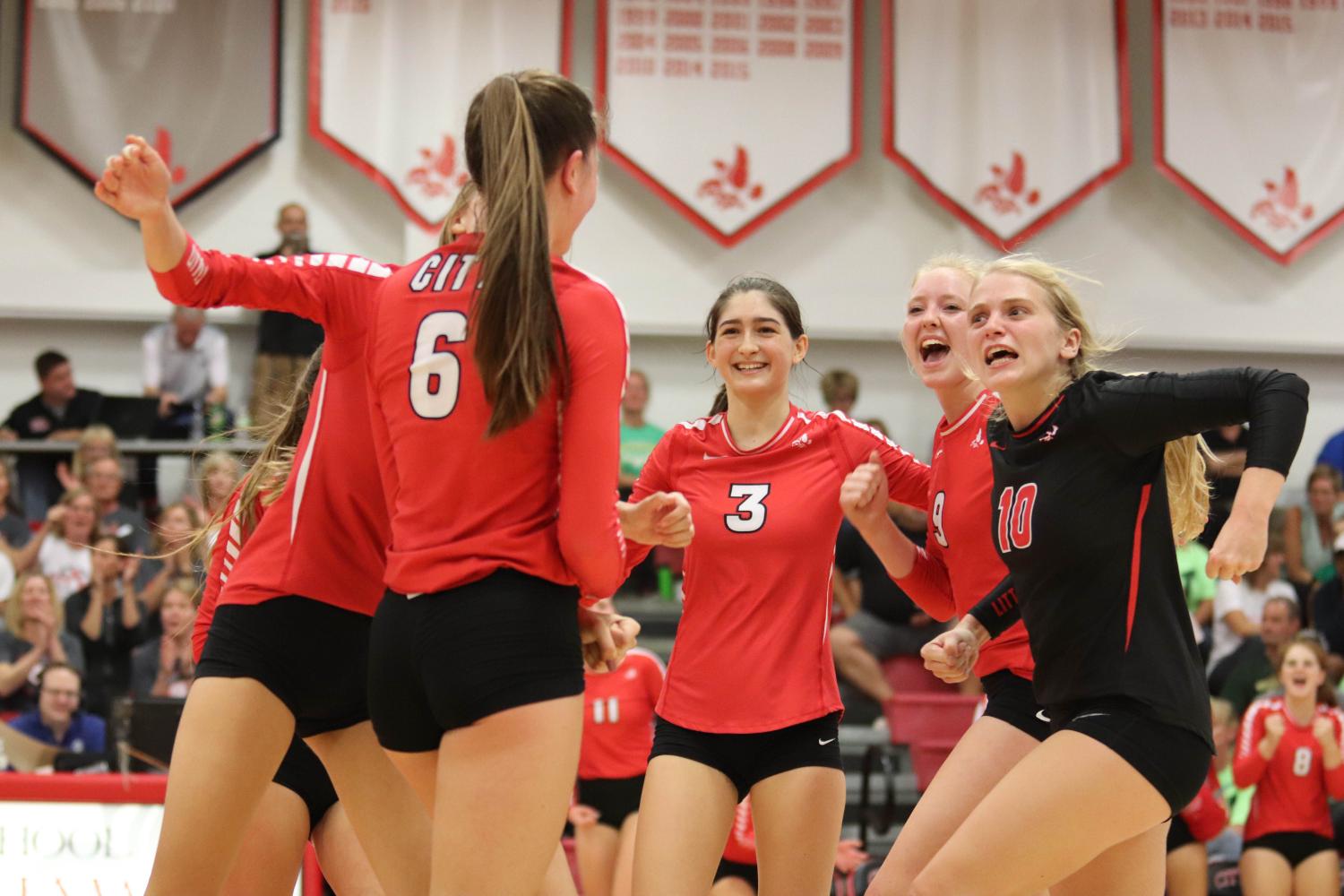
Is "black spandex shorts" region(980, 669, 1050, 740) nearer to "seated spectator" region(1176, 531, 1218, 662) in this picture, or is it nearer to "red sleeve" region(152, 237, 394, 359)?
"red sleeve" region(152, 237, 394, 359)

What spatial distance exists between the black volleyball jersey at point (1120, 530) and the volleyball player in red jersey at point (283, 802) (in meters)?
1.78

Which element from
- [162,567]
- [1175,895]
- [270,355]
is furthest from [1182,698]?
[270,355]

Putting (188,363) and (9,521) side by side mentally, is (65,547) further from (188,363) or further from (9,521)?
(188,363)

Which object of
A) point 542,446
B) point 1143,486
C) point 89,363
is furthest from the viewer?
point 89,363

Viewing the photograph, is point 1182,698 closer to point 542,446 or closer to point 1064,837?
point 1064,837

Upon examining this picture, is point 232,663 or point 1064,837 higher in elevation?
point 232,663

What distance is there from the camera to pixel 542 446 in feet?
8.35

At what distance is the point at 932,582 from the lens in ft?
14.0

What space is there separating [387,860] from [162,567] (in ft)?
20.8

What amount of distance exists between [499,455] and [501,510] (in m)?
0.10

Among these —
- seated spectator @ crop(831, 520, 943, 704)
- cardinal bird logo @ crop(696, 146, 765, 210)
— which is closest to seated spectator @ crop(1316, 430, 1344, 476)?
seated spectator @ crop(831, 520, 943, 704)

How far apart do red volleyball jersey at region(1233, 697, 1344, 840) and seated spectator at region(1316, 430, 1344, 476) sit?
4.52m

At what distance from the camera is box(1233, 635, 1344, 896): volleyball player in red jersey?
24.6 feet

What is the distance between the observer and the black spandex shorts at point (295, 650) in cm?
306
